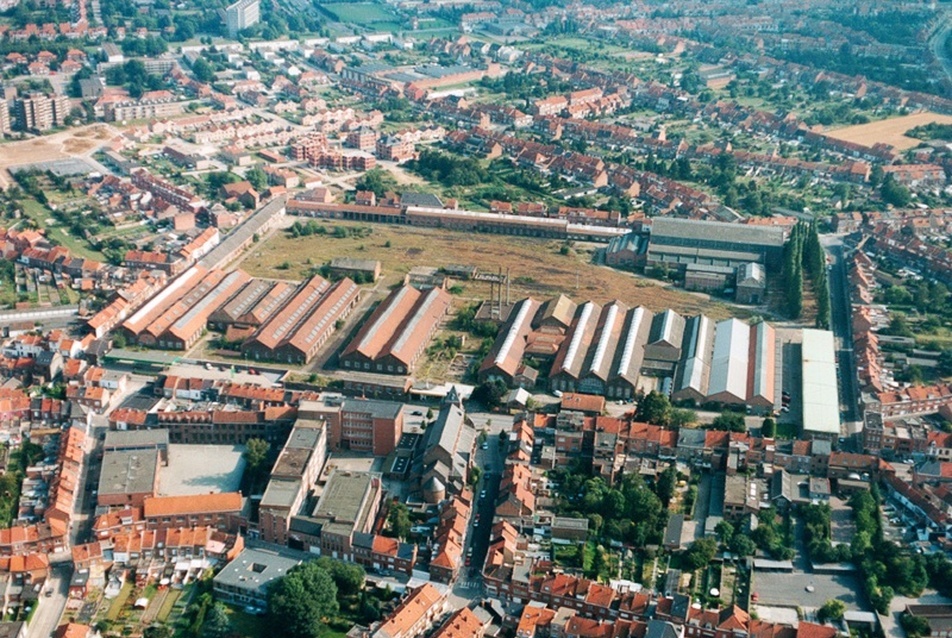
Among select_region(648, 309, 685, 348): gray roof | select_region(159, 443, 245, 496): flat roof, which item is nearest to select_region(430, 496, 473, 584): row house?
select_region(159, 443, 245, 496): flat roof

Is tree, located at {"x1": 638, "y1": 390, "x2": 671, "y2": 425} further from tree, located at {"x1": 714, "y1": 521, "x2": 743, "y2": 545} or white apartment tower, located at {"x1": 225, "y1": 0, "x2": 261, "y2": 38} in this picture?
white apartment tower, located at {"x1": 225, "y1": 0, "x2": 261, "y2": 38}

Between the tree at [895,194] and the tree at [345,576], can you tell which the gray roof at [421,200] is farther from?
the tree at [345,576]

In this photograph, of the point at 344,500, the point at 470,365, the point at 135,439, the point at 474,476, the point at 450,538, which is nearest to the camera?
the point at 450,538

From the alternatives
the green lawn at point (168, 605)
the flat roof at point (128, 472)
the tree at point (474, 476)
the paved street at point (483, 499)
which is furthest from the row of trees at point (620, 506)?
the flat roof at point (128, 472)

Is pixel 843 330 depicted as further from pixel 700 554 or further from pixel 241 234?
pixel 241 234

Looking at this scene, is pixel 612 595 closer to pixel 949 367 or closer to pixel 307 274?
pixel 949 367

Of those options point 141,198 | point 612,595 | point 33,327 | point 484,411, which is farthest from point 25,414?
point 141,198

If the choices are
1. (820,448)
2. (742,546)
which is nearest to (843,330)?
(820,448)
